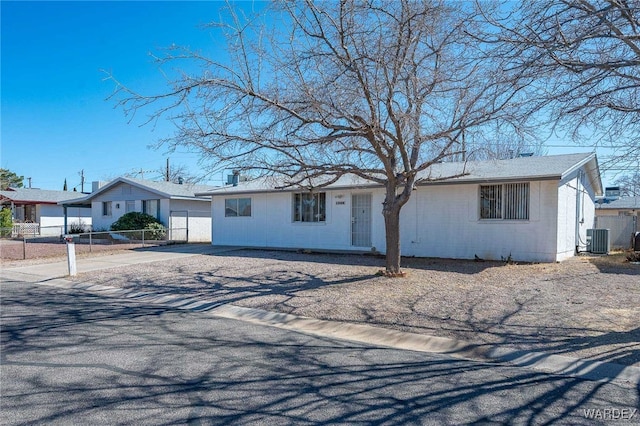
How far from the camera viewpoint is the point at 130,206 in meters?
27.9

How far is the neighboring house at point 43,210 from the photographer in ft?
122

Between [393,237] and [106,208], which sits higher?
[106,208]

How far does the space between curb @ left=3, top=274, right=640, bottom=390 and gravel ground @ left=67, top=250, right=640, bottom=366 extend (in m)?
0.23

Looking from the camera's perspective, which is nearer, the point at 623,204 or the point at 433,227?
the point at 433,227

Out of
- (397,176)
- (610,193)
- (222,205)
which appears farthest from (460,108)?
(610,193)

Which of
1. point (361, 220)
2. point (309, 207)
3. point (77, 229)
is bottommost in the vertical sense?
point (77, 229)

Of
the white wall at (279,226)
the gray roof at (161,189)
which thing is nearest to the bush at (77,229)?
the gray roof at (161,189)

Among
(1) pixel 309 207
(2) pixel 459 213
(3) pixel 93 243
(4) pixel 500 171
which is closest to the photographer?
(4) pixel 500 171

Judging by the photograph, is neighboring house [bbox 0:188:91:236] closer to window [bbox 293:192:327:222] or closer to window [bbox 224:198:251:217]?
window [bbox 224:198:251:217]

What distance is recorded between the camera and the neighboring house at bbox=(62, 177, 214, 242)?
26.0 m

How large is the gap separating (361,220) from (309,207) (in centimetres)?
246

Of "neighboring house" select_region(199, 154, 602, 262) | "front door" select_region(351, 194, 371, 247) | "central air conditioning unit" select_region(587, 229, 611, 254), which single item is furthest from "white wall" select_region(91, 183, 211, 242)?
"central air conditioning unit" select_region(587, 229, 611, 254)

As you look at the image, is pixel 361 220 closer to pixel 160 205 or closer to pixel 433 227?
pixel 433 227

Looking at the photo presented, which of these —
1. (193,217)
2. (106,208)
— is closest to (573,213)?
(193,217)
